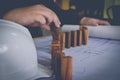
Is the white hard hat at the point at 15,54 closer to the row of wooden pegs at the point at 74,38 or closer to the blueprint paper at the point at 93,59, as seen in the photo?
the blueprint paper at the point at 93,59

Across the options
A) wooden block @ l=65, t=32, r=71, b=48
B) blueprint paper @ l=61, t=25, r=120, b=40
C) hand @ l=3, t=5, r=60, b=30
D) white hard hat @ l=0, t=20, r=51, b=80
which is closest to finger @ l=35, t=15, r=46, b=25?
hand @ l=3, t=5, r=60, b=30

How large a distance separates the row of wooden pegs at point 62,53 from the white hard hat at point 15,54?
64mm

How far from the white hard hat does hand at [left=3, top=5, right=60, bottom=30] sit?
8.4 inches

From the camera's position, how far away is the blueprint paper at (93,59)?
1.98 ft

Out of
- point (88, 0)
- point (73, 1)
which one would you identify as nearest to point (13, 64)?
point (88, 0)

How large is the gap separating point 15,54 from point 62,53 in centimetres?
12

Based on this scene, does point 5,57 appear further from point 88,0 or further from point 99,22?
point 88,0

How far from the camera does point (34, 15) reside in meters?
0.77

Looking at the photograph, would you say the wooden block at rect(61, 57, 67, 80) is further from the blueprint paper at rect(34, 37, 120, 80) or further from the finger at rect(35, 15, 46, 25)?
the finger at rect(35, 15, 46, 25)

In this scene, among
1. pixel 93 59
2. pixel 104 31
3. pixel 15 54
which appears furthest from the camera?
pixel 104 31

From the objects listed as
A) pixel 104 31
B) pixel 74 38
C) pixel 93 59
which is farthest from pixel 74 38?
pixel 104 31

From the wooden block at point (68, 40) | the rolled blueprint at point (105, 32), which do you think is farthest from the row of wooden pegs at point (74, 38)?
the rolled blueprint at point (105, 32)

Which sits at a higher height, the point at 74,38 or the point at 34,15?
the point at 34,15

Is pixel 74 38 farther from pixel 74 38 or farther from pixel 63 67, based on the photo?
pixel 63 67
